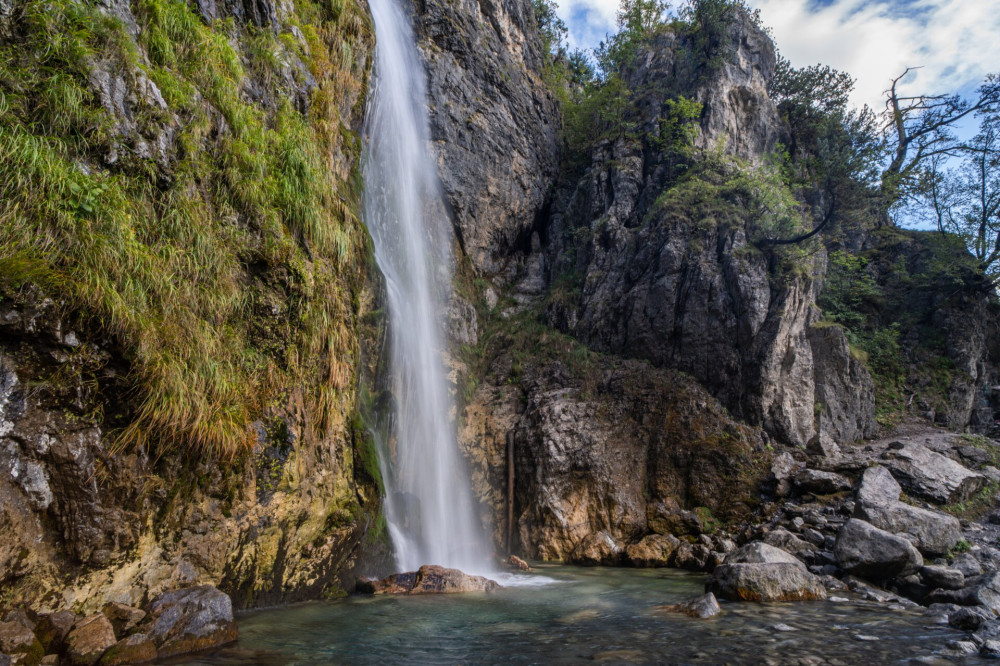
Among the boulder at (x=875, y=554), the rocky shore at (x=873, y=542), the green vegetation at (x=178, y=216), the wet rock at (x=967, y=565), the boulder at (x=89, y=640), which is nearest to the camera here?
the boulder at (x=89, y=640)

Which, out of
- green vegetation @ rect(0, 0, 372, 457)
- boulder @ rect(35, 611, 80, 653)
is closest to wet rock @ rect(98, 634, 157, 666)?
boulder @ rect(35, 611, 80, 653)

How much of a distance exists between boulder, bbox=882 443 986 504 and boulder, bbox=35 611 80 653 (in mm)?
14399

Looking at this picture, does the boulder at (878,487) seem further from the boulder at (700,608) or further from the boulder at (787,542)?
the boulder at (700,608)

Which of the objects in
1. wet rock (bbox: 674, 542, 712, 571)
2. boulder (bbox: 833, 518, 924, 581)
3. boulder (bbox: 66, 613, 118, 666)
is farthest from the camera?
wet rock (bbox: 674, 542, 712, 571)

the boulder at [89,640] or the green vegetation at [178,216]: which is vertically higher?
the green vegetation at [178,216]

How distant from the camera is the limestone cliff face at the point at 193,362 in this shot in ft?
14.3

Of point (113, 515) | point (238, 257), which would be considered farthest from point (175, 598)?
point (238, 257)

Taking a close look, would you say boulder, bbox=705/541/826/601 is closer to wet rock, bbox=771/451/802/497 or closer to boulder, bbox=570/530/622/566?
boulder, bbox=570/530/622/566

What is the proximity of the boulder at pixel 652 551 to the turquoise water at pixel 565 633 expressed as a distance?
3.33m

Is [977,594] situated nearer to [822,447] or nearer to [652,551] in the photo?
[652,551]

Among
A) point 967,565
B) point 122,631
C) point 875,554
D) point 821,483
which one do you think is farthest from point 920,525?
point 122,631

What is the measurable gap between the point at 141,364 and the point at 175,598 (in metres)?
2.27

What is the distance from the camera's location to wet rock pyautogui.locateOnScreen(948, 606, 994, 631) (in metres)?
5.45

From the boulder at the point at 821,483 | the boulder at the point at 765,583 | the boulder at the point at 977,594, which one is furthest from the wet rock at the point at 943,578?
the boulder at the point at 821,483
